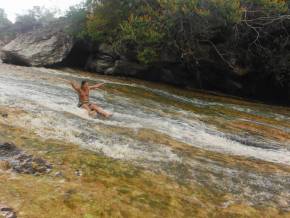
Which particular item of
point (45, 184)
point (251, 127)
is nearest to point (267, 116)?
point (251, 127)

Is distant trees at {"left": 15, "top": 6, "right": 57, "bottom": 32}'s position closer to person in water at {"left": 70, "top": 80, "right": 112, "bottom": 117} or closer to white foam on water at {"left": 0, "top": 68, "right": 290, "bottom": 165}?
white foam on water at {"left": 0, "top": 68, "right": 290, "bottom": 165}

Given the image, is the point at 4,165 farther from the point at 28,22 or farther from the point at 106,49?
the point at 28,22

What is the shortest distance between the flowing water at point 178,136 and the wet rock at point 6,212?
10.4 ft

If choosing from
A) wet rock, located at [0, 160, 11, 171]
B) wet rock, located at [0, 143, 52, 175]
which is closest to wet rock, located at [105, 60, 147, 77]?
wet rock, located at [0, 143, 52, 175]

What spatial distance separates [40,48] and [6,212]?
24.8 m

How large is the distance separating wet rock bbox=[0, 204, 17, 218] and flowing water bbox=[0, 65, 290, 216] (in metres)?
3.17

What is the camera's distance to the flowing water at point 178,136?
26.0 feet

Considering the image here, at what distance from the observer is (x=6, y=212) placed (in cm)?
508

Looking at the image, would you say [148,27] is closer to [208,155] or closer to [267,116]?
[267,116]

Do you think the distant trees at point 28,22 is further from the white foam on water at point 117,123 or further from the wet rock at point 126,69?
the white foam on water at point 117,123

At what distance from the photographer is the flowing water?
7.91 m

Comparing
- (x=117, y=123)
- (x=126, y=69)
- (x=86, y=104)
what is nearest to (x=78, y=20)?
(x=126, y=69)

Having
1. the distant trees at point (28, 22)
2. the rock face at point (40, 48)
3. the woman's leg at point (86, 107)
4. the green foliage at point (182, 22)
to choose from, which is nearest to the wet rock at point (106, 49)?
the green foliage at point (182, 22)

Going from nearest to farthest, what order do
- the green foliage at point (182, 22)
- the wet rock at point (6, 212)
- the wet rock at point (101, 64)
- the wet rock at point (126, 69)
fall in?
the wet rock at point (6, 212) < the green foliage at point (182, 22) < the wet rock at point (126, 69) < the wet rock at point (101, 64)
